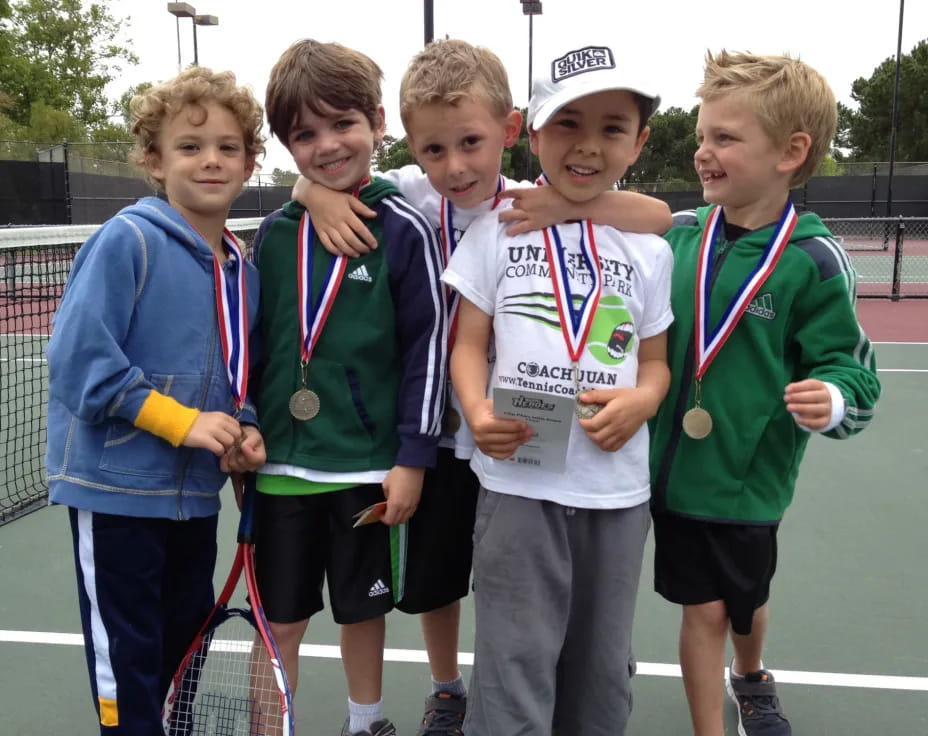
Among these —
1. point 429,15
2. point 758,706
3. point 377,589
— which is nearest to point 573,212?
point 377,589

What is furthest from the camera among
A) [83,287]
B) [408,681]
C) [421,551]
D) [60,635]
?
[60,635]

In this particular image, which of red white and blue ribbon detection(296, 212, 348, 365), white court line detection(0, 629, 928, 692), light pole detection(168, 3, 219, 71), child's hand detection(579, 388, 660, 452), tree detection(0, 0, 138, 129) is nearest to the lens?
child's hand detection(579, 388, 660, 452)

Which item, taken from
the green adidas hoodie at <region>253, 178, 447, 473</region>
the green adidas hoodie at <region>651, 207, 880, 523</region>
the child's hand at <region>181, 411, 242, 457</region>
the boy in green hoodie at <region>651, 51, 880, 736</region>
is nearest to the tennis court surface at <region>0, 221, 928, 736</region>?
the boy in green hoodie at <region>651, 51, 880, 736</region>

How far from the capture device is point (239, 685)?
233 centimetres

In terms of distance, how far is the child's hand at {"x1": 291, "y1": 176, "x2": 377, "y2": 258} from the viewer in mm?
2031

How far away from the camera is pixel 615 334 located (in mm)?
1900

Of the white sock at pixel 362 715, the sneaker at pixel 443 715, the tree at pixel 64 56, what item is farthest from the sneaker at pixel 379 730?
the tree at pixel 64 56

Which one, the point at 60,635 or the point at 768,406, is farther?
the point at 60,635

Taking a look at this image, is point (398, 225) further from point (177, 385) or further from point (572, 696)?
point (572, 696)

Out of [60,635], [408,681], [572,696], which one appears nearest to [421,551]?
[572,696]

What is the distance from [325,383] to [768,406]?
3.42ft

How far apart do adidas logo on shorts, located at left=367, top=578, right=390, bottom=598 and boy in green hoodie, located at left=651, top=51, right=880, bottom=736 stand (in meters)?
0.70

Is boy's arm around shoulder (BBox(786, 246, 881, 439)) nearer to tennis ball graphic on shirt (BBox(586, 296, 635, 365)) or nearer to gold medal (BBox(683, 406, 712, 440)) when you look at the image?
gold medal (BBox(683, 406, 712, 440))

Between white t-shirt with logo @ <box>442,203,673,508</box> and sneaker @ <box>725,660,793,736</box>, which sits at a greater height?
white t-shirt with logo @ <box>442,203,673,508</box>
